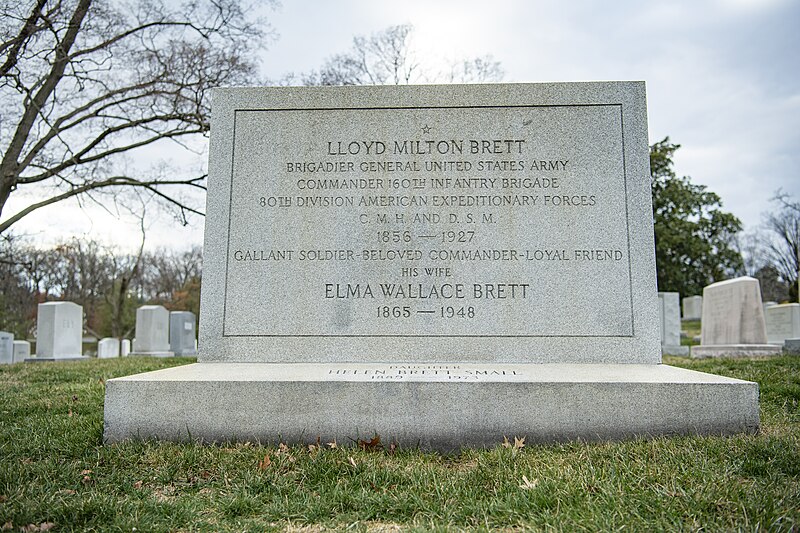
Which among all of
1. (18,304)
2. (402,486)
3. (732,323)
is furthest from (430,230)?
(18,304)

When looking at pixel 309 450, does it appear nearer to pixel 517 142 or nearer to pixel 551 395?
pixel 551 395

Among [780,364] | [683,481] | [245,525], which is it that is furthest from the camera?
[780,364]

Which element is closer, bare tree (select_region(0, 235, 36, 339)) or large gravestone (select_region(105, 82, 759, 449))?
large gravestone (select_region(105, 82, 759, 449))

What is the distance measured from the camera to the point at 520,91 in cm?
562

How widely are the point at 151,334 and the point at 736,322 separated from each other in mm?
18082

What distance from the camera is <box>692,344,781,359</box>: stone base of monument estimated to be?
13.8 metres

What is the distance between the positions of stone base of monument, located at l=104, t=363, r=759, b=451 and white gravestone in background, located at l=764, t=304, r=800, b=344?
16.9 m

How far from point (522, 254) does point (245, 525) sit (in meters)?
3.49

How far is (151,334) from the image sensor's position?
20.0 meters

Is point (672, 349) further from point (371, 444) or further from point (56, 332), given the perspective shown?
point (56, 332)

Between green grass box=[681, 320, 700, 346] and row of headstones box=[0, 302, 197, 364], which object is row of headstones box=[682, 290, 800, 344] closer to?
green grass box=[681, 320, 700, 346]

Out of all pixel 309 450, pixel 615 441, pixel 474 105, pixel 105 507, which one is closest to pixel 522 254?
pixel 474 105

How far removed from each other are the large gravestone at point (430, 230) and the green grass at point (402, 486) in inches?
51.4

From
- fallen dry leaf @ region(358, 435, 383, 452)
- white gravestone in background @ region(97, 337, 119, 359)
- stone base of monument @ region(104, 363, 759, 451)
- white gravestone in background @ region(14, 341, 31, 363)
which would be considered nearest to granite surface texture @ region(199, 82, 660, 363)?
stone base of monument @ region(104, 363, 759, 451)
